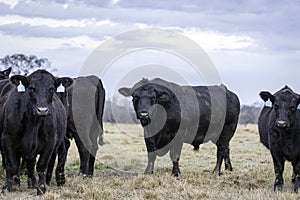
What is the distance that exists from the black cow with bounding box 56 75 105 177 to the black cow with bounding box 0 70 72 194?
249 cm

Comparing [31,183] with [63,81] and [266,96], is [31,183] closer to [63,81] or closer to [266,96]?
[63,81]

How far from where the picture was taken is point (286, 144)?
442 inches

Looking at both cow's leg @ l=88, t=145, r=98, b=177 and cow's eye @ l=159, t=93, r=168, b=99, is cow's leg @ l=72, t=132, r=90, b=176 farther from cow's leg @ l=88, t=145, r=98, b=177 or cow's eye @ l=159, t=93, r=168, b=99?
cow's eye @ l=159, t=93, r=168, b=99

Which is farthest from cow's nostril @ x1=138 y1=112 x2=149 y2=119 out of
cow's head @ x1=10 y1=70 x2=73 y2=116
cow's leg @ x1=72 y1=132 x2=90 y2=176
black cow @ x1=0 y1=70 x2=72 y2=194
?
cow's head @ x1=10 y1=70 x2=73 y2=116

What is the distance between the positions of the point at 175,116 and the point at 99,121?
5.88ft

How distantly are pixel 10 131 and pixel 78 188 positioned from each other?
159 cm

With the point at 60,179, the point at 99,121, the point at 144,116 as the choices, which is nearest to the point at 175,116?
the point at 144,116

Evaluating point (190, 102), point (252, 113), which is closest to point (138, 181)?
point (190, 102)

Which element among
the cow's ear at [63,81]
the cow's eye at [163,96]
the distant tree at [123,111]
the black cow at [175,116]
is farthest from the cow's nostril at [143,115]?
the distant tree at [123,111]

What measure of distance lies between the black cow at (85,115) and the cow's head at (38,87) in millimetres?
2710

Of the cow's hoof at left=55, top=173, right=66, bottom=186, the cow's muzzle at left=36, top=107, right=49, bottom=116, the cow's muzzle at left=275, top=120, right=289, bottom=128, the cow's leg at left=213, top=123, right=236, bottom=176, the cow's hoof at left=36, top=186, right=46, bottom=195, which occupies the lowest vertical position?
the cow's hoof at left=55, top=173, right=66, bottom=186

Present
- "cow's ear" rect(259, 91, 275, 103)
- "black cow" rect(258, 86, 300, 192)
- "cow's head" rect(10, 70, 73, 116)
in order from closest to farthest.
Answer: "cow's head" rect(10, 70, 73, 116), "black cow" rect(258, 86, 300, 192), "cow's ear" rect(259, 91, 275, 103)

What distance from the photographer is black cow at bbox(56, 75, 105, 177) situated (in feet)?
42.8

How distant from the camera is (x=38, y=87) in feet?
32.7
